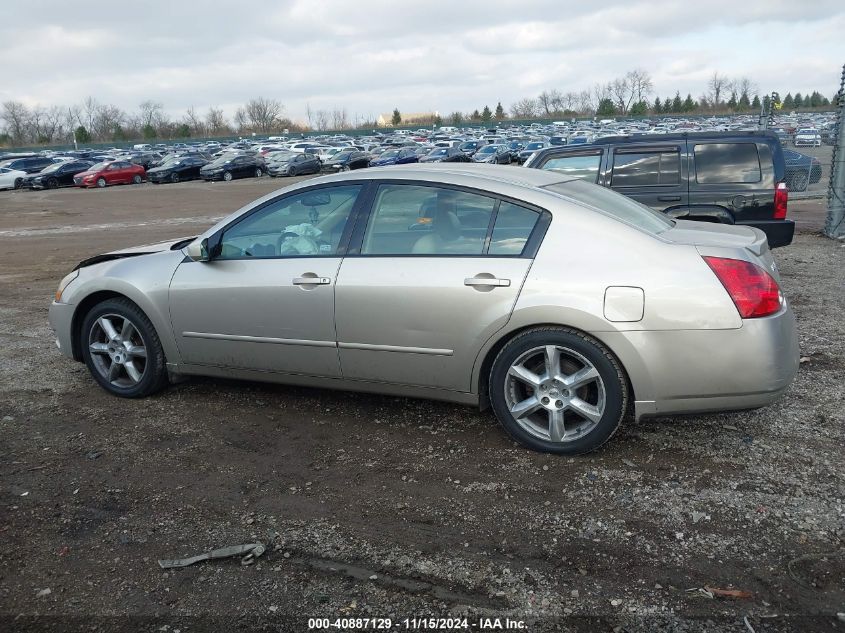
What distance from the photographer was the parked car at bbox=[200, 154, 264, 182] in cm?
3943

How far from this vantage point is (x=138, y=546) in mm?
3316

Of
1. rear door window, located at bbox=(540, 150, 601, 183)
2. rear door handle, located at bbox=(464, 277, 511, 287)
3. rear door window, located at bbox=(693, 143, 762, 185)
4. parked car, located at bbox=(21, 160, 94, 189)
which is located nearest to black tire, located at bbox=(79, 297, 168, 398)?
rear door handle, located at bbox=(464, 277, 511, 287)

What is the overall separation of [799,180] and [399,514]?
1597 centimetres

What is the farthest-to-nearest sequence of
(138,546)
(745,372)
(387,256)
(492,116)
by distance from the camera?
(492,116) → (387,256) → (745,372) → (138,546)

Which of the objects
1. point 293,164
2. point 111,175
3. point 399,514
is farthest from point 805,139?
point 111,175

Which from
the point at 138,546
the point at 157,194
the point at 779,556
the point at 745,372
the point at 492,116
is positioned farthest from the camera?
the point at 492,116

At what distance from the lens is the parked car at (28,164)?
132 feet

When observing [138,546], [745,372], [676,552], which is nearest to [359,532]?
[138,546]

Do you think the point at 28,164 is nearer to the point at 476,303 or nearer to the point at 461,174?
the point at 461,174

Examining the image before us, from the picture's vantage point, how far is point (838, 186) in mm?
11492

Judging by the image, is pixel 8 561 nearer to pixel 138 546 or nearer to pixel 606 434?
pixel 138 546

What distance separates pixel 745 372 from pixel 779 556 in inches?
39.7

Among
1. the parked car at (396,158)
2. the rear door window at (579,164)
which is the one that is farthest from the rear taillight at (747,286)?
the parked car at (396,158)

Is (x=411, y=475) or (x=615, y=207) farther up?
(x=615, y=207)
